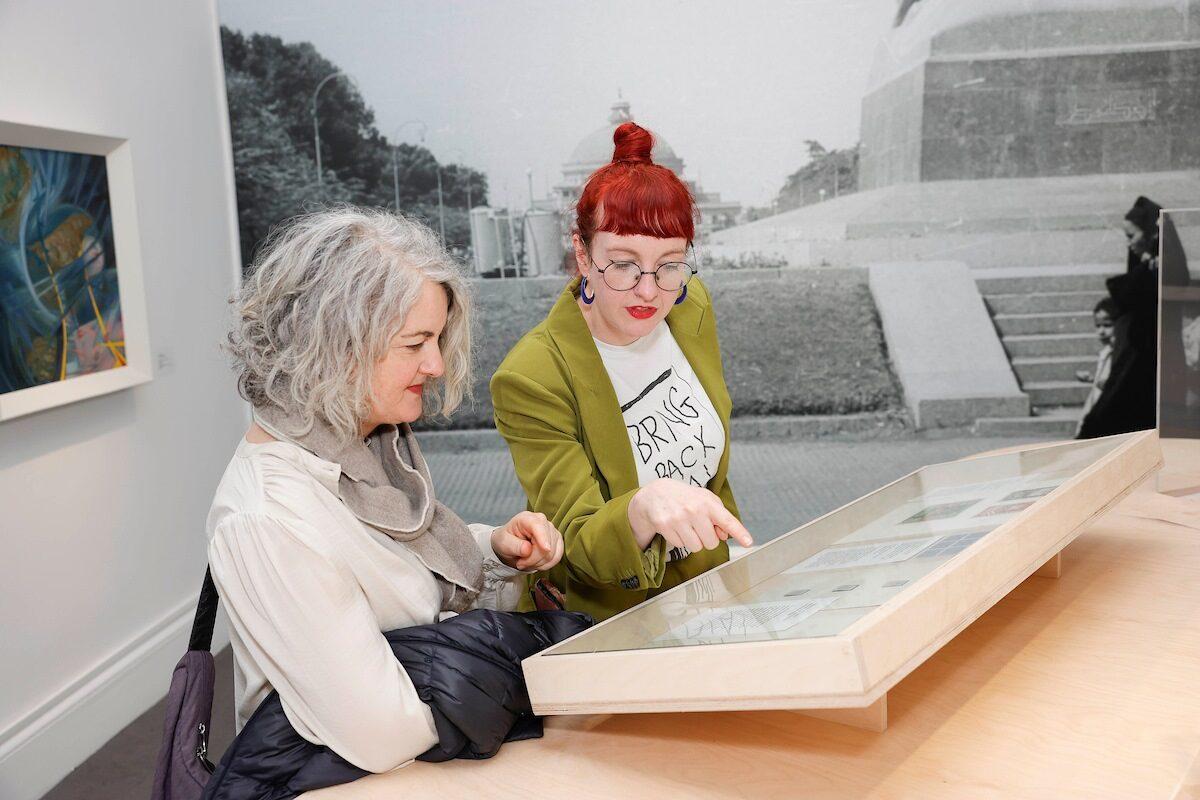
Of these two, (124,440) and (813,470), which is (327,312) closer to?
(124,440)

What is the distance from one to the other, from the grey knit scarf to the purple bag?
0.23m

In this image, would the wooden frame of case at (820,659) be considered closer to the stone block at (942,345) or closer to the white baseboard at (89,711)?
the white baseboard at (89,711)

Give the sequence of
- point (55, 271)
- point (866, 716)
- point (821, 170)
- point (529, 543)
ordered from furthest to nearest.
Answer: point (821, 170) → point (55, 271) → point (529, 543) → point (866, 716)

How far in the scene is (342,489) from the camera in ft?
4.58

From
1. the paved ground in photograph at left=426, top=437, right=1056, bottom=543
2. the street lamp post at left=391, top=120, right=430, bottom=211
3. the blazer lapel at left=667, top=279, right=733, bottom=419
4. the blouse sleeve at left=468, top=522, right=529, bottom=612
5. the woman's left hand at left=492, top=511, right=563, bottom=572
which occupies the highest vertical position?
the street lamp post at left=391, top=120, right=430, bottom=211

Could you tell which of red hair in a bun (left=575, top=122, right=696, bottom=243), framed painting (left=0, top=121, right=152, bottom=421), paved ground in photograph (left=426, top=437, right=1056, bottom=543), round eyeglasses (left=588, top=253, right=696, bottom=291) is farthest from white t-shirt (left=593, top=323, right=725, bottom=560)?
paved ground in photograph (left=426, top=437, right=1056, bottom=543)

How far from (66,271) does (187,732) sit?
2.41m

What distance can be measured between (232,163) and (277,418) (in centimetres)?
403

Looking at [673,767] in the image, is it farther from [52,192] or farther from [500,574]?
[52,192]

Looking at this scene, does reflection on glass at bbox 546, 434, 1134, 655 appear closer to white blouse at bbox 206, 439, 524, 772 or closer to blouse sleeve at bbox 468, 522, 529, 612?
white blouse at bbox 206, 439, 524, 772

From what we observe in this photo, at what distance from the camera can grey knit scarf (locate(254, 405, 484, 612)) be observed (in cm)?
140

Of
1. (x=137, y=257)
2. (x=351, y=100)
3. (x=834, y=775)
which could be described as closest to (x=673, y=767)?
(x=834, y=775)

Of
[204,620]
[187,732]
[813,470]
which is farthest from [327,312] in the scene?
[813,470]

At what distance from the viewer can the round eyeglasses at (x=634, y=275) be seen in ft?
6.13
